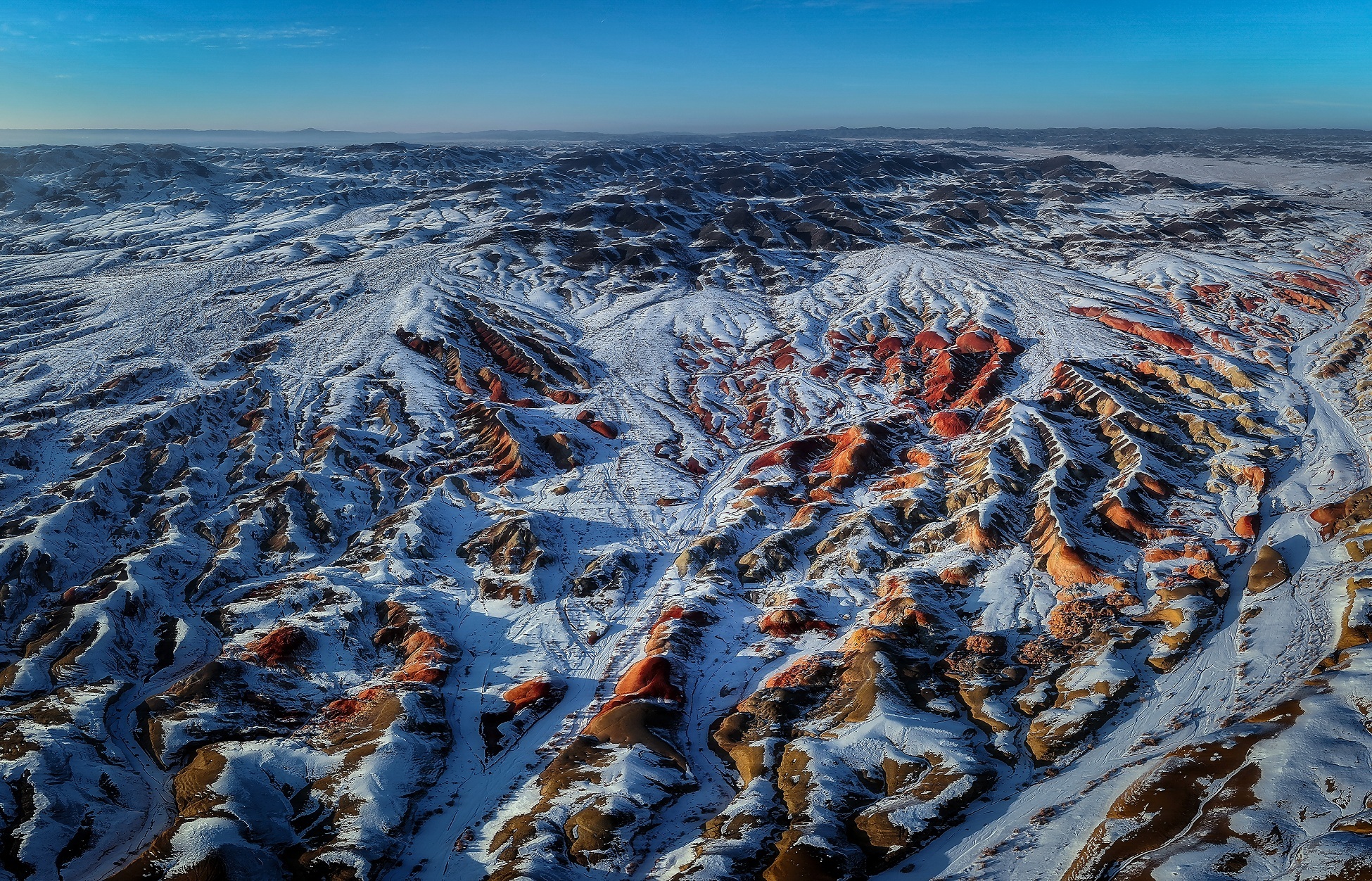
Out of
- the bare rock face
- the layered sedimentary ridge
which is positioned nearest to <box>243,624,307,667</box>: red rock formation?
the layered sedimentary ridge

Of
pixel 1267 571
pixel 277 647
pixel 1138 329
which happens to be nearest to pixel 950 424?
pixel 1267 571

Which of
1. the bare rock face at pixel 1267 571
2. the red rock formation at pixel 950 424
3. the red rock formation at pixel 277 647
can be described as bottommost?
the red rock formation at pixel 277 647

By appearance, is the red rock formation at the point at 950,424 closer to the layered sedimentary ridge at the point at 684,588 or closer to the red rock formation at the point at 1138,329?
the layered sedimentary ridge at the point at 684,588

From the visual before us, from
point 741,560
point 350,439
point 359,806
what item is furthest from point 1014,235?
point 359,806

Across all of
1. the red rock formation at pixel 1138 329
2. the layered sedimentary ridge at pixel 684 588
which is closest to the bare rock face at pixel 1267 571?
the layered sedimentary ridge at pixel 684 588

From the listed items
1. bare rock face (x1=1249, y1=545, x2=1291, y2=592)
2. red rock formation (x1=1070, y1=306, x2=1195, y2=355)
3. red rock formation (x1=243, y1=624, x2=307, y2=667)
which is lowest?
red rock formation (x1=243, y1=624, x2=307, y2=667)

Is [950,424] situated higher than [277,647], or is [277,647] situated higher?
[950,424]

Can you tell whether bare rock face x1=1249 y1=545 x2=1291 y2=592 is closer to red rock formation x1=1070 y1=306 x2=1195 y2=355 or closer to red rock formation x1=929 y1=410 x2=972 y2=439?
red rock formation x1=929 y1=410 x2=972 y2=439

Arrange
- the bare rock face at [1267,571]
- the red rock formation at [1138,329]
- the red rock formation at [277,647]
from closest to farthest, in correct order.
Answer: the red rock formation at [277,647] → the bare rock face at [1267,571] → the red rock formation at [1138,329]

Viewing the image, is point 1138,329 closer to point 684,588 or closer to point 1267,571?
point 1267,571
